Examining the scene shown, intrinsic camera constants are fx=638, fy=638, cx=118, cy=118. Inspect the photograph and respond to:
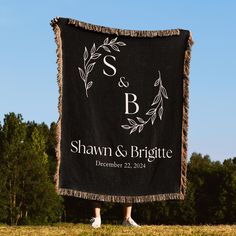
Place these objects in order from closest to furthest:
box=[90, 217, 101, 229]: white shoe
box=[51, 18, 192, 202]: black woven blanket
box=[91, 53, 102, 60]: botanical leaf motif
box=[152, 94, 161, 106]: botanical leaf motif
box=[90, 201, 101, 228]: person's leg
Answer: box=[90, 217, 101, 229]: white shoe → box=[90, 201, 101, 228]: person's leg → box=[51, 18, 192, 202]: black woven blanket → box=[91, 53, 102, 60]: botanical leaf motif → box=[152, 94, 161, 106]: botanical leaf motif

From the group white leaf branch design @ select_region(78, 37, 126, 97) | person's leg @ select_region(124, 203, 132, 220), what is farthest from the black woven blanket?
person's leg @ select_region(124, 203, 132, 220)

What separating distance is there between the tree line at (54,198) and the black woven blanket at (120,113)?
5320 centimetres

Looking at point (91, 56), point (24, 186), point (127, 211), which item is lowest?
point (127, 211)

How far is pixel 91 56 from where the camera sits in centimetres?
1397

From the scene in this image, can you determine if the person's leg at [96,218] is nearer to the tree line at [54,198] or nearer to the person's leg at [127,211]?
the person's leg at [127,211]

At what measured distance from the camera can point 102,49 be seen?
14094mm

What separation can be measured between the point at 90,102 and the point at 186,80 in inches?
92.4

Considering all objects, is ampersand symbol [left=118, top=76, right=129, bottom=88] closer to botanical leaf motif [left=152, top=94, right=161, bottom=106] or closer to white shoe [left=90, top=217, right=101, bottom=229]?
botanical leaf motif [left=152, top=94, right=161, bottom=106]

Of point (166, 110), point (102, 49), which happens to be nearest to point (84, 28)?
point (102, 49)

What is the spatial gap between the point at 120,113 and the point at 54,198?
59.5 meters

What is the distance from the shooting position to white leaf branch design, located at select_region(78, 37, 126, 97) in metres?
13.8

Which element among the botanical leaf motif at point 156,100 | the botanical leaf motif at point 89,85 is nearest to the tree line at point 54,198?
the botanical leaf motif at point 156,100

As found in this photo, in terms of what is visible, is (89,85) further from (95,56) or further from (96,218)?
(96,218)

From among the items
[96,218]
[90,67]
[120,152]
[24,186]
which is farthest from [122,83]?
[24,186]
